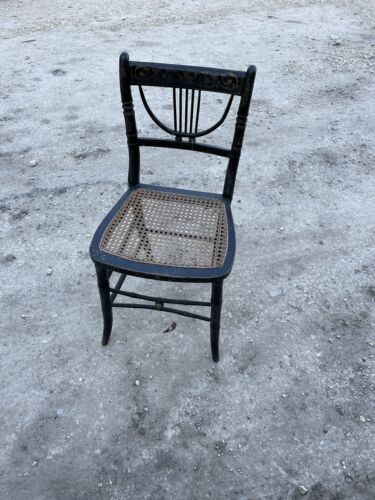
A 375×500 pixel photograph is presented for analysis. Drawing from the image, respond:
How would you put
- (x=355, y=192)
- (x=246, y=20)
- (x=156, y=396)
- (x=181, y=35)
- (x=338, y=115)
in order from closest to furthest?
1. (x=156, y=396)
2. (x=355, y=192)
3. (x=338, y=115)
4. (x=181, y=35)
5. (x=246, y=20)

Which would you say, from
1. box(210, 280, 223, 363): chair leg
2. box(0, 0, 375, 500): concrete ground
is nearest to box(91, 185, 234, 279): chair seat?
box(210, 280, 223, 363): chair leg

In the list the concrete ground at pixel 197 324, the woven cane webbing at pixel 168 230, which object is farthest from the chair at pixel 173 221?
the concrete ground at pixel 197 324

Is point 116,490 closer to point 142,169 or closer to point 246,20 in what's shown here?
point 142,169

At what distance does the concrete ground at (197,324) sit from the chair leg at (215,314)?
10cm

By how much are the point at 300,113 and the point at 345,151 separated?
2.43 ft

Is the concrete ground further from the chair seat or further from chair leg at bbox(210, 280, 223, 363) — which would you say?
the chair seat

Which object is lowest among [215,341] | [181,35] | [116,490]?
[116,490]

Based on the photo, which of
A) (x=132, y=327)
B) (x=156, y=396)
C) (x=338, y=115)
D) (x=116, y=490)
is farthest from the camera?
(x=338, y=115)

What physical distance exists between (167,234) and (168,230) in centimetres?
2

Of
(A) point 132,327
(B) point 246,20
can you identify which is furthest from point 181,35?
(A) point 132,327

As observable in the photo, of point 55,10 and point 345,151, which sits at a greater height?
point 55,10

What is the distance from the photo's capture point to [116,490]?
1.61 metres

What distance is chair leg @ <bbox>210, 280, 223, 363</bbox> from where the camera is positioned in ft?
5.51

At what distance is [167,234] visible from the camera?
5.94 ft
